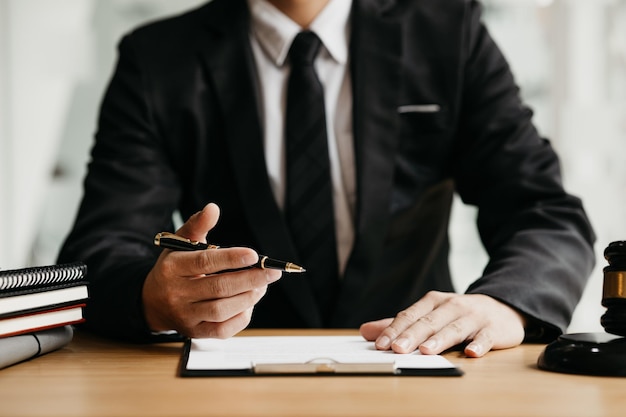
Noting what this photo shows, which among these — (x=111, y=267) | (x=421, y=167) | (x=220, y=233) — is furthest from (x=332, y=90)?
(x=111, y=267)

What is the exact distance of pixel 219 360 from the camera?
0.98 metres

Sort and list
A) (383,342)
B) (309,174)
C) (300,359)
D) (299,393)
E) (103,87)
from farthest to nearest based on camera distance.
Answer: (103,87)
(309,174)
(383,342)
(300,359)
(299,393)

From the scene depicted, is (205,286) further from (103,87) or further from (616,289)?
(103,87)

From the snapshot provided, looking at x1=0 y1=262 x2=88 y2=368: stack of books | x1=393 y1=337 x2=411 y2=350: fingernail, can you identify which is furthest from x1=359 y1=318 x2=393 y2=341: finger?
x1=0 y1=262 x2=88 y2=368: stack of books

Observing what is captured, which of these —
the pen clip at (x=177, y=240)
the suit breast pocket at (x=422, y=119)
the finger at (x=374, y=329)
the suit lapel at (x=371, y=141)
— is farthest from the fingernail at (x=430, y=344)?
the suit breast pocket at (x=422, y=119)

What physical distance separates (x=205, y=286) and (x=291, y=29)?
819mm

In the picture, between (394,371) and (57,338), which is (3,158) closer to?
(57,338)

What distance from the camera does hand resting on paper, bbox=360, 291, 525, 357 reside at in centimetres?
108

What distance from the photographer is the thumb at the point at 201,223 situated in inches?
40.7

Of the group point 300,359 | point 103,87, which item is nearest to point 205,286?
point 300,359

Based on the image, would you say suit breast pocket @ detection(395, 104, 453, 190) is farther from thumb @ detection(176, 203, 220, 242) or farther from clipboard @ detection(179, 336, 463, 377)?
thumb @ detection(176, 203, 220, 242)

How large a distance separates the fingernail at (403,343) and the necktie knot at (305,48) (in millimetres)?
809

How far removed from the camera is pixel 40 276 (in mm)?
1053

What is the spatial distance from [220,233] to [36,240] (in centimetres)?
141
